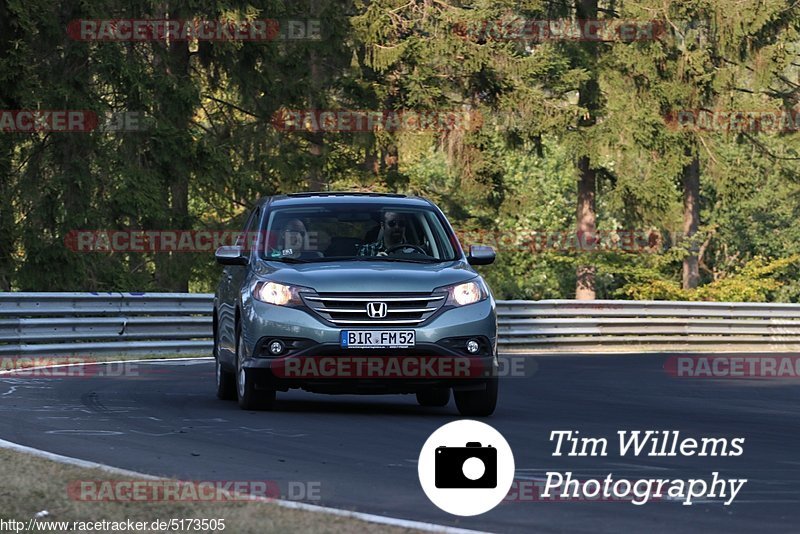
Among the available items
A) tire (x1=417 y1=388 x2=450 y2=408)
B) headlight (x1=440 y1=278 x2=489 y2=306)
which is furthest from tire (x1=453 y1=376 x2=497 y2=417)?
tire (x1=417 y1=388 x2=450 y2=408)

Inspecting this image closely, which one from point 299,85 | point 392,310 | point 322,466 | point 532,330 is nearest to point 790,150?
point 299,85

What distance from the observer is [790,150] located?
5081 cm

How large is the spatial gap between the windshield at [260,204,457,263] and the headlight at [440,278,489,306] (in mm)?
697

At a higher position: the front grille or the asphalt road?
the front grille

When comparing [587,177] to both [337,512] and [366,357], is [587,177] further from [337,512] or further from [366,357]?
[337,512]

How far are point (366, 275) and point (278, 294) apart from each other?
70 centimetres

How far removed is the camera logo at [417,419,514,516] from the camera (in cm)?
780

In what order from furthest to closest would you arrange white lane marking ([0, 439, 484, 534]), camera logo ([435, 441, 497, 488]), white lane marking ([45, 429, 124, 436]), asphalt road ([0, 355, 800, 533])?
white lane marking ([45, 429, 124, 436]) → asphalt road ([0, 355, 800, 533]) → camera logo ([435, 441, 497, 488]) → white lane marking ([0, 439, 484, 534])

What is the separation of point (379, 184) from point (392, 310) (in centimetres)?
2991

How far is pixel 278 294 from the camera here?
12969 millimetres

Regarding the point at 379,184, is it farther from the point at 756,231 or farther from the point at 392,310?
the point at 392,310

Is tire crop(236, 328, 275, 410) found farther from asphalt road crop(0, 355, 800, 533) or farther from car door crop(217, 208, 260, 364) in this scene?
car door crop(217, 208, 260, 364)

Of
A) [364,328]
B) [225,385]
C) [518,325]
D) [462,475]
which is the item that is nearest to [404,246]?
[364,328]

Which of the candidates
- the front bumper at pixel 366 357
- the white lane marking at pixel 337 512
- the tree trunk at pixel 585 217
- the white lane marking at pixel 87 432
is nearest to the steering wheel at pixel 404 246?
the front bumper at pixel 366 357
